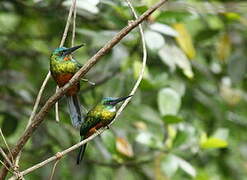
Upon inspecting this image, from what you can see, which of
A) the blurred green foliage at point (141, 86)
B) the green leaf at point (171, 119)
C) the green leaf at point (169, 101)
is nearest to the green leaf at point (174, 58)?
the blurred green foliage at point (141, 86)

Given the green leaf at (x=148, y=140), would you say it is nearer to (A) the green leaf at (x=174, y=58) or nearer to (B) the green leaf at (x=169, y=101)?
(B) the green leaf at (x=169, y=101)

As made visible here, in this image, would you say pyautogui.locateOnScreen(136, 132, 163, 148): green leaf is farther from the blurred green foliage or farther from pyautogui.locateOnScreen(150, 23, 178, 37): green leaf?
pyautogui.locateOnScreen(150, 23, 178, 37): green leaf

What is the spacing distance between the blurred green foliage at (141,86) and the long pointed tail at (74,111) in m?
0.86

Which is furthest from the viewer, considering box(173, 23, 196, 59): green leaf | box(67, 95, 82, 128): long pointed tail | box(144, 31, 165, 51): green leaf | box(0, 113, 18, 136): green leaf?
box(173, 23, 196, 59): green leaf

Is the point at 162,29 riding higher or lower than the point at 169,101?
higher

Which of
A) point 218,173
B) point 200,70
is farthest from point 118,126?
point 218,173

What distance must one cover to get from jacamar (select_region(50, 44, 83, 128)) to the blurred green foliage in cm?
78

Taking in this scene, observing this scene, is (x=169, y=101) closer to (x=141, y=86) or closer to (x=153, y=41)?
(x=141, y=86)

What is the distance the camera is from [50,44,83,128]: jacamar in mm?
1466

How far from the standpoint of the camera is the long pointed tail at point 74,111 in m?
1.46

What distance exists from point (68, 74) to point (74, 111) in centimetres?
9

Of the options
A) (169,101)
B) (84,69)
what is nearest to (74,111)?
(84,69)

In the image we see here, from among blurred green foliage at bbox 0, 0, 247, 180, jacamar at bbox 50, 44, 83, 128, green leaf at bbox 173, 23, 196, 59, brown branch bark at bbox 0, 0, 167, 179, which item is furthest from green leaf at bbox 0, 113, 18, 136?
brown branch bark at bbox 0, 0, 167, 179

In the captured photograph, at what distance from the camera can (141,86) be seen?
2605mm
